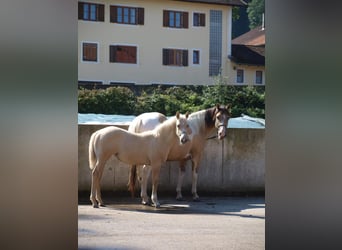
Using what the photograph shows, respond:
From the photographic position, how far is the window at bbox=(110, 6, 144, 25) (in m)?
28.0

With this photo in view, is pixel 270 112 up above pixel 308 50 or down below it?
below

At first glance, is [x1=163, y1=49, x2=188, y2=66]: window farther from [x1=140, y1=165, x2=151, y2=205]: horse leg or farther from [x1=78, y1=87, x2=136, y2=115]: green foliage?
[x1=140, y1=165, x2=151, y2=205]: horse leg

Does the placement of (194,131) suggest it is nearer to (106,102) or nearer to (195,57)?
(106,102)

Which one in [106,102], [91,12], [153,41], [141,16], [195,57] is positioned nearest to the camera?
[106,102]

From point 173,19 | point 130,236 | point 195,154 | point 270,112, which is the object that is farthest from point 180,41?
point 270,112

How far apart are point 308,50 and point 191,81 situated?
2750 cm

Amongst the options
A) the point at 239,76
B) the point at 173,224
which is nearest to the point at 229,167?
the point at 173,224

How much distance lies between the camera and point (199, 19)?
2972cm

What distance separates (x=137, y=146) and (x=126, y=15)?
69.3ft

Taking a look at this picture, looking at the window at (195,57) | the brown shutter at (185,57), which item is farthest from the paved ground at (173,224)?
the window at (195,57)

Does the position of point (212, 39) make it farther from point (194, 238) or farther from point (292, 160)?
point (292, 160)

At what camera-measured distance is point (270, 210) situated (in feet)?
5.98

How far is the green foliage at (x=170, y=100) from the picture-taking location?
1788 centimetres

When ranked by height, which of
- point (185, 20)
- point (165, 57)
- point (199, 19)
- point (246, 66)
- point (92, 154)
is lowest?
point (92, 154)
